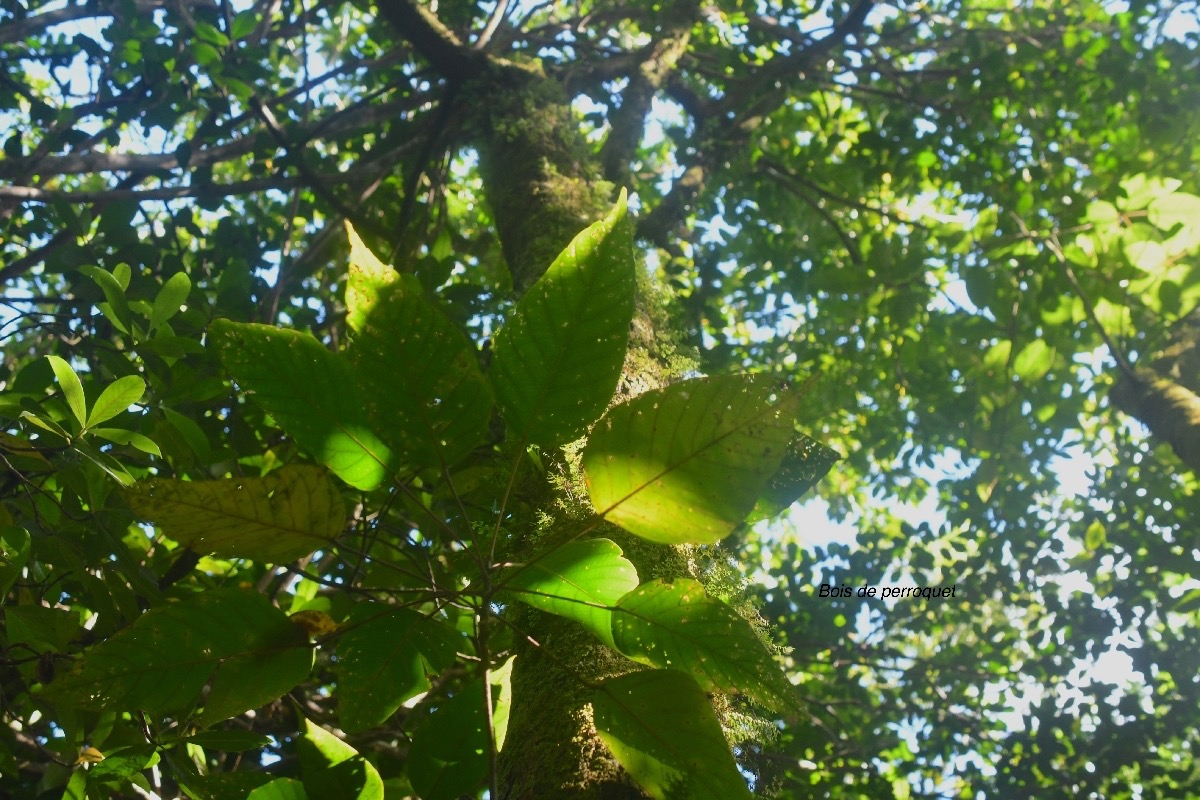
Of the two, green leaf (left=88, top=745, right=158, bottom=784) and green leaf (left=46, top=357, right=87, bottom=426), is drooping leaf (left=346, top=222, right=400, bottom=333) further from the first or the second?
green leaf (left=88, top=745, right=158, bottom=784)

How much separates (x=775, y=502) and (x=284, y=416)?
650 millimetres

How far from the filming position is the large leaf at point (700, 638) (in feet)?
2.94

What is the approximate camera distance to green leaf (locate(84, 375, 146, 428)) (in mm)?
1323

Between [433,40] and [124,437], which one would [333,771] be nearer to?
[124,437]

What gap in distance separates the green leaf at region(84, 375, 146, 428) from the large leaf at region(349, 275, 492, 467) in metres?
0.67

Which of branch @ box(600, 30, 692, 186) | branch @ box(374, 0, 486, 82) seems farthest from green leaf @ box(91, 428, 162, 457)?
branch @ box(374, 0, 486, 82)

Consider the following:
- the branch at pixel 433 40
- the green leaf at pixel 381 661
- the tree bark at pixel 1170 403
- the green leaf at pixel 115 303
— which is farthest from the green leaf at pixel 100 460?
the tree bark at pixel 1170 403

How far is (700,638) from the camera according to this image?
909 mm

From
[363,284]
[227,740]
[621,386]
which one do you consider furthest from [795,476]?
[227,740]

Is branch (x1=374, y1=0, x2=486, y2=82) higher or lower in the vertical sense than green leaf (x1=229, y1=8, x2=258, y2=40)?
higher

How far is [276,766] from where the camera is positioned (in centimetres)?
247

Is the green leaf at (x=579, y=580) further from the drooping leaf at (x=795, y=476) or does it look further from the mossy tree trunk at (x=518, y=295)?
the drooping leaf at (x=795, y=476)

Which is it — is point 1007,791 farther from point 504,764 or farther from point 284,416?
point 284,416

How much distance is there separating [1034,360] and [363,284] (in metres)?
3.25
